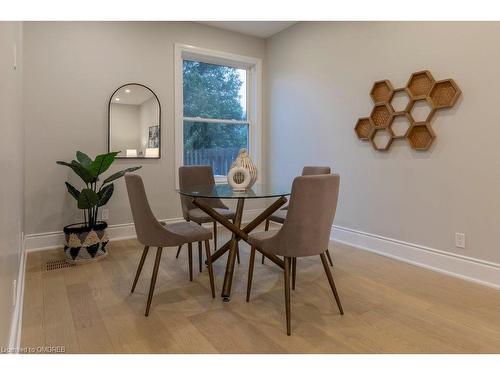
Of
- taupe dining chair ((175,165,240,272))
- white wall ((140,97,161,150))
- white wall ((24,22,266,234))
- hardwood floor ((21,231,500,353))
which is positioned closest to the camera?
hardwood floor ((21,231,500,353))

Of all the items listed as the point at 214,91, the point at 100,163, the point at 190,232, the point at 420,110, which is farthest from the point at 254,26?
the point at 190,232

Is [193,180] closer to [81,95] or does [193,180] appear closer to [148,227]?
[148,227]

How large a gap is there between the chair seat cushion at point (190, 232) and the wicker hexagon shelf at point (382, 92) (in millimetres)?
2196

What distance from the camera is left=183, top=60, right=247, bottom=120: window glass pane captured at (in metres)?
4.35

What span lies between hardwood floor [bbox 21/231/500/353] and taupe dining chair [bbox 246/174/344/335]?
0.29 m

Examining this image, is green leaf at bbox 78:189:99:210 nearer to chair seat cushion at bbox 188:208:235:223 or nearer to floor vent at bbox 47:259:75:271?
floor vent at bbox 47:259:75:271

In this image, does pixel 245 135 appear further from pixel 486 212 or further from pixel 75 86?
pixel 486 212

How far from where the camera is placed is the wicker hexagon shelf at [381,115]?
3.16m

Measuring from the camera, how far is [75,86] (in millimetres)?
3496

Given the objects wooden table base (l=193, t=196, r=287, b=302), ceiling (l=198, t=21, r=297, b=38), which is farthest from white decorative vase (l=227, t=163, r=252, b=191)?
ceiling (l=198, t=21, r=297, b=38)

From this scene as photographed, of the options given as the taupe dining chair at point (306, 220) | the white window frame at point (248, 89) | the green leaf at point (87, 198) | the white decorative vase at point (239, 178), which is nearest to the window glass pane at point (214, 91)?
the white window frame at point (248, 89)

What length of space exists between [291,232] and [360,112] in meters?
2.15

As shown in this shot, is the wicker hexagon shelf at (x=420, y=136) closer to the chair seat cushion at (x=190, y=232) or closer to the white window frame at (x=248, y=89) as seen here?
the chair seat cushion at (x=190, y=232)
